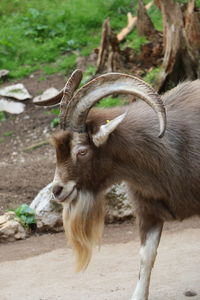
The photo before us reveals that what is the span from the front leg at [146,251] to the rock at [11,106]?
692cm

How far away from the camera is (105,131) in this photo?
5.73 m

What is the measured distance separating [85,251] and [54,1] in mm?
10882

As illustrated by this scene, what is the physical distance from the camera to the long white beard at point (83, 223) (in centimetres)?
599

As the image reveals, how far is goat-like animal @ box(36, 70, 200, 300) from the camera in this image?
18.9ft

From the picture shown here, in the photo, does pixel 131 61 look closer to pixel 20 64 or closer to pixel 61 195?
pixel 20 64

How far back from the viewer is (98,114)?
235 inches

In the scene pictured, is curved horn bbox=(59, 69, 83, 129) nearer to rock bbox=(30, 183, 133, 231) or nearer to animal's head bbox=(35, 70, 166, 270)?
animal's head bbox=(35, 70, 166, 270)

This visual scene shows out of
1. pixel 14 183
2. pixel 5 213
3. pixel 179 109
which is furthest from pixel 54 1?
pixel 179 109

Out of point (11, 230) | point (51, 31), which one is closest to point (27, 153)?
point (11, 230)

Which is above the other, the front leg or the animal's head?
the animal's head

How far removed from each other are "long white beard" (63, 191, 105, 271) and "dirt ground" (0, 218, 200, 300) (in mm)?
508

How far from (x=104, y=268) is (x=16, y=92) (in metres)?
6.42

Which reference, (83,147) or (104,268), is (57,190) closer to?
(83,147)

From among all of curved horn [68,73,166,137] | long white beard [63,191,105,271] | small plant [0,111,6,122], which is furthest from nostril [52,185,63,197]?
small plant [0,111,6,122]
